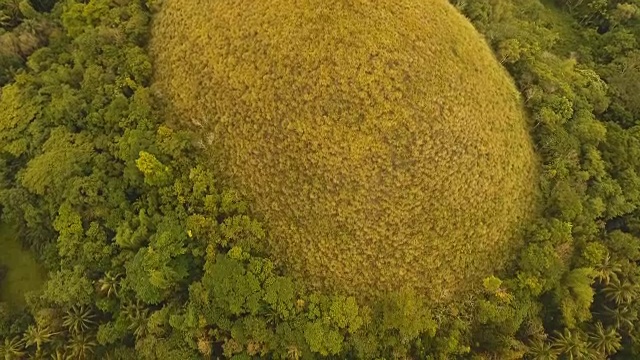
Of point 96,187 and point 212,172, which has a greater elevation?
point 212,172

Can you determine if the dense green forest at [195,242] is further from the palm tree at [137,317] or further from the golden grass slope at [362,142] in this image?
the golden grass slope at [362,142]

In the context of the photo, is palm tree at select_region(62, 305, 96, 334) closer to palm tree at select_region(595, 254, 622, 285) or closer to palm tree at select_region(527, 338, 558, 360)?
palm tree at select_region(527, 338, 558, 360)

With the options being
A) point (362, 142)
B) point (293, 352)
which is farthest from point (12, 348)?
point (362, 142)

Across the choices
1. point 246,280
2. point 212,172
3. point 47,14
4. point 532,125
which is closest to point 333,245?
point 246,280

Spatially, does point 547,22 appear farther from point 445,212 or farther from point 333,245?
point 333,245

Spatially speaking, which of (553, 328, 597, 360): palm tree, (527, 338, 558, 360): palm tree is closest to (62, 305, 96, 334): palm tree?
(527, 338, 558, 360): palm tree

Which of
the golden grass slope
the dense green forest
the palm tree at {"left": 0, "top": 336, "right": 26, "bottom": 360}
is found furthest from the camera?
the golden grass slope
